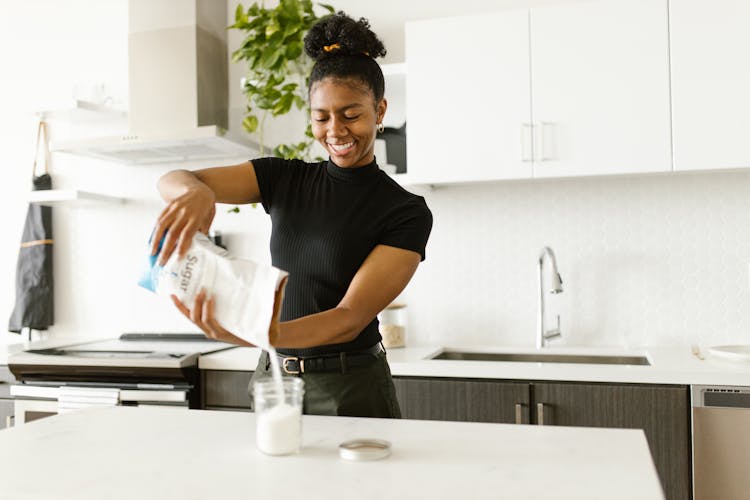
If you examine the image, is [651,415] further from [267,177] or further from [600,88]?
[267,177]

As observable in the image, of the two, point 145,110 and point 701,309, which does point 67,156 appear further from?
point 701,309

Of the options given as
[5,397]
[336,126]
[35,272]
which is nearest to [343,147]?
[336,126]

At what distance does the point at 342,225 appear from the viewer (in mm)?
1643

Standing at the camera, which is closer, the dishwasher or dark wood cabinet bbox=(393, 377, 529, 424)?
the dishwasher

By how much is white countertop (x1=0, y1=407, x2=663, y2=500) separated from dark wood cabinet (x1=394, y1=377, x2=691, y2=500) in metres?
1.00

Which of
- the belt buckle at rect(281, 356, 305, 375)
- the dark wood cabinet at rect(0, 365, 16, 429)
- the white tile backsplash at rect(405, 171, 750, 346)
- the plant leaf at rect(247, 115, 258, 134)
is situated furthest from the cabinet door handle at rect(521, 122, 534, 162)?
the dark wood cabinet at rect(0, 365, 16, 429)

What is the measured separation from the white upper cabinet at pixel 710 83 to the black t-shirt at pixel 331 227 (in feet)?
4.25

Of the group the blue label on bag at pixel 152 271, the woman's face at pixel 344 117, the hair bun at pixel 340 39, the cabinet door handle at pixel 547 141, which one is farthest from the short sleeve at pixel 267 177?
the cabinet door handle at pixel 547 141

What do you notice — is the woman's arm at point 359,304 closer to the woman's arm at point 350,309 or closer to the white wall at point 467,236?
the woman's arm at point 350,309

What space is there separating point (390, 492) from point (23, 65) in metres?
3.59

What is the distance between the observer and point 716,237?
279 cm

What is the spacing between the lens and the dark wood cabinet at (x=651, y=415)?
7.34 ft

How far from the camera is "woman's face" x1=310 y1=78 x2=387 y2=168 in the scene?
1.60 meters

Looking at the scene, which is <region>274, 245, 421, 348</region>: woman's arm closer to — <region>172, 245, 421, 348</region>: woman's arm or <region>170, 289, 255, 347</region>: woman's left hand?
<region>172, 245, 421, 348</region>: woman's arm
